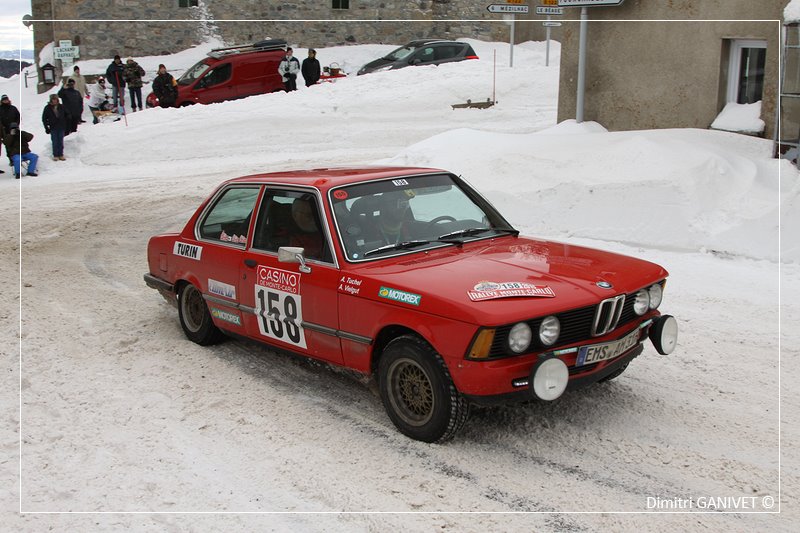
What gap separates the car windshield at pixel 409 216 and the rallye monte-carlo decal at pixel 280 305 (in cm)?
50

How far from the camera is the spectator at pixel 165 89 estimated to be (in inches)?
869

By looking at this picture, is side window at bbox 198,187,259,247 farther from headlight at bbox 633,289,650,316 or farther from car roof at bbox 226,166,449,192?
headlight at bbox 633,289,650,316

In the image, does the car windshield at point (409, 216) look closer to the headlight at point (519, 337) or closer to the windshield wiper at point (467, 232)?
the windshield wiper at point (467, 232)

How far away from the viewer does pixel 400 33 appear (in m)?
34.1

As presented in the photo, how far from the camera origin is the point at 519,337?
4.47 metres

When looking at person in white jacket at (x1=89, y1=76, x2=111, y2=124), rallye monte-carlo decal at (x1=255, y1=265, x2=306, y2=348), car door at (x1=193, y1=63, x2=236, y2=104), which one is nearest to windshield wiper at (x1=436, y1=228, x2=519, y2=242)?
rallye monte-carlo decal at (x1=255, y1=265, x2=306, y2=348)

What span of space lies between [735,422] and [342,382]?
2563 mm

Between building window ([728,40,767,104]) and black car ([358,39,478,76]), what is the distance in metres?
15.2

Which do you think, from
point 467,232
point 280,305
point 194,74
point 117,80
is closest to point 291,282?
point 280,305

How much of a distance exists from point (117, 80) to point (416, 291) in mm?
21821

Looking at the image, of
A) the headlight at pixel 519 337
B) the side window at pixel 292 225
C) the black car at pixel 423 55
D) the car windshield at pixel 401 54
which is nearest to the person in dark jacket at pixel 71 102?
the black car at pixel 423 55

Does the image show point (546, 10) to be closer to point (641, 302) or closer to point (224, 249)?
point (224, 249)

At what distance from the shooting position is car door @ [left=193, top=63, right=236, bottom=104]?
23.1 m

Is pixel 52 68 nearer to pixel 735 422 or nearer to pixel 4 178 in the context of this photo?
pixel 4 178
